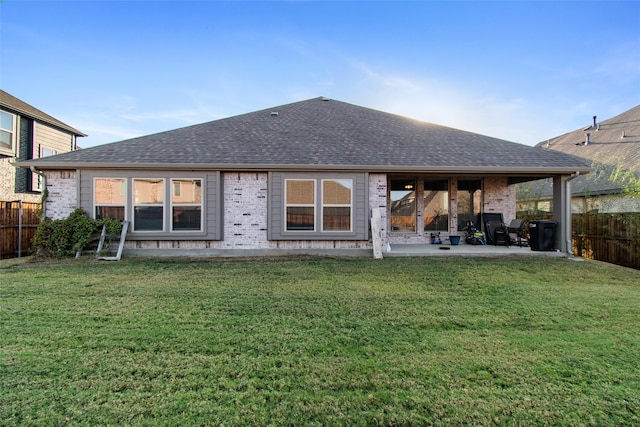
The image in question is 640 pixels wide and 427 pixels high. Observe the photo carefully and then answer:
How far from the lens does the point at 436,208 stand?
1079 centimetres

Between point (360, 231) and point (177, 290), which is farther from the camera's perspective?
point (360, 231)

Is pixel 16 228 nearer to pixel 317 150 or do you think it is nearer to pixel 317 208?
pixel 317 208

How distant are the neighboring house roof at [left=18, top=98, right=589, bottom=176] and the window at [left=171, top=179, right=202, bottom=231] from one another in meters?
0.56

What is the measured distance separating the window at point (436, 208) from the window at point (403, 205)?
1.42ft

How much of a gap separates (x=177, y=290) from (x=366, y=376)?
12.7 feet

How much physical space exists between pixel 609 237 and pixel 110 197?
14148 millimetres

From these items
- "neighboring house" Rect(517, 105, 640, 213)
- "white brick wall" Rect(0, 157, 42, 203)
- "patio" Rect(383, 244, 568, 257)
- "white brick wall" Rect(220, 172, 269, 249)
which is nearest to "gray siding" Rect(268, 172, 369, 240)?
"white brick wall" Rect(220, 172, 269, 249)

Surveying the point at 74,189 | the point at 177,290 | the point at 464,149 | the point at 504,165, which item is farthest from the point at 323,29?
the point at 177,290

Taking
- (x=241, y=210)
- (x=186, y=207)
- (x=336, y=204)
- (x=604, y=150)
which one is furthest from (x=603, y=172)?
(x=186, y=207)

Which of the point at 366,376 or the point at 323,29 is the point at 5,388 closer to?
the point at 366,376

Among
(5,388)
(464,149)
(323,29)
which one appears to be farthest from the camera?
(323,29)

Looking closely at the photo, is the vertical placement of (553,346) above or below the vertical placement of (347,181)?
below

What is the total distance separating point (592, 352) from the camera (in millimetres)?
3090

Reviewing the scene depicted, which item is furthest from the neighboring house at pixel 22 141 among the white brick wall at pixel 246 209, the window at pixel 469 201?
the window at pixel 469 201
